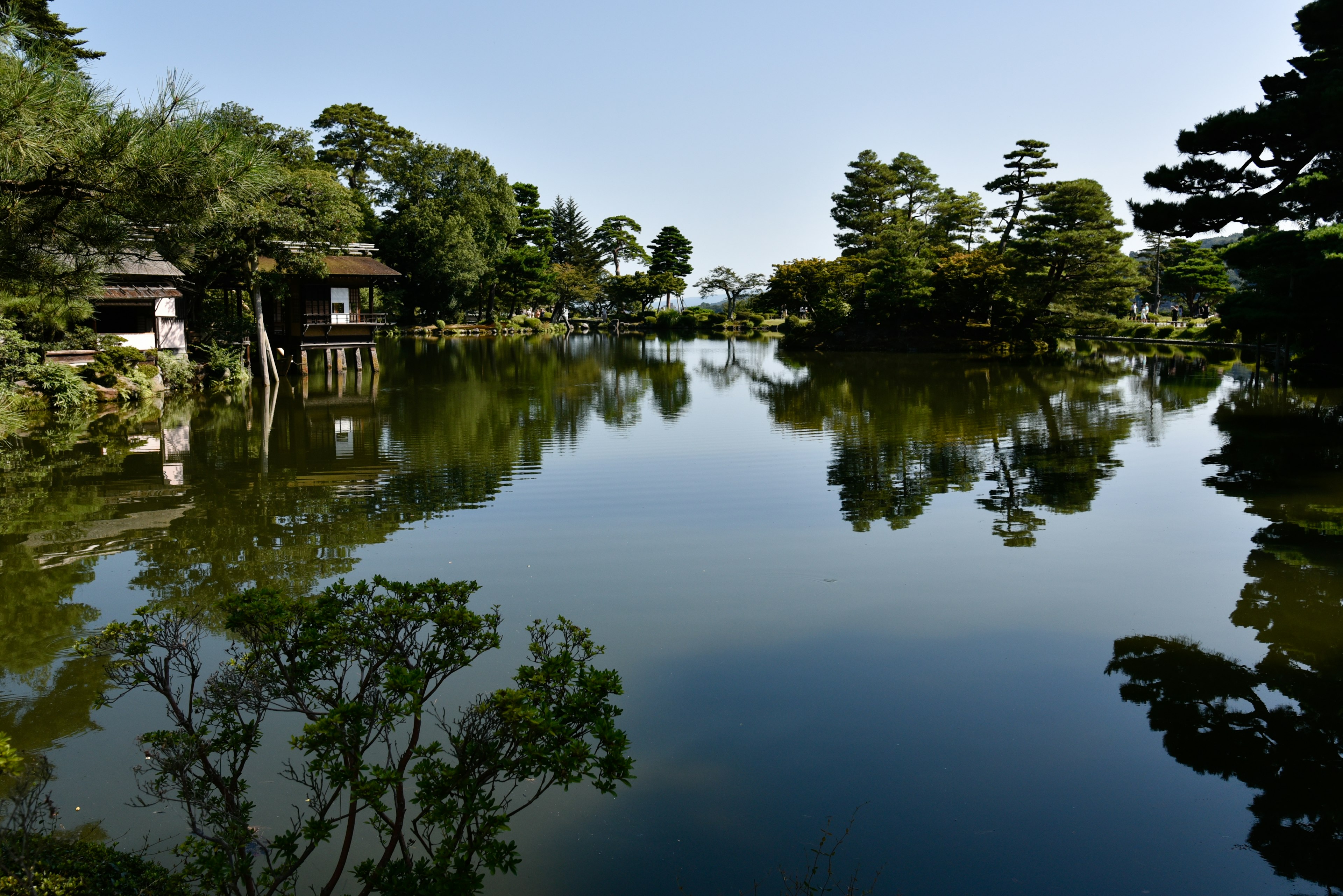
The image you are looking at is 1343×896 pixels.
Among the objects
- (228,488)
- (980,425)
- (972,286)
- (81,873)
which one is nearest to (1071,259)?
(972,286)

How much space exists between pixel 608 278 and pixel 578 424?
4752 centimetres

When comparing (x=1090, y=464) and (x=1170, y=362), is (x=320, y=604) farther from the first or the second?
(x=1170, y=362)

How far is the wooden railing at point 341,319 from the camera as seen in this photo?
27.5 meters

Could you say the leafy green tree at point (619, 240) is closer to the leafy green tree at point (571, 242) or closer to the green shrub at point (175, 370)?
the leafy green tree at point (571, 242)

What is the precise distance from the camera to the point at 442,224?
4378 cm

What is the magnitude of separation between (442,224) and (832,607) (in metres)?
41.0

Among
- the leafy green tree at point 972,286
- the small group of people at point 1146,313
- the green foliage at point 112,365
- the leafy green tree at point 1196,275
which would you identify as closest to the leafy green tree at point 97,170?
the green foliage at point 112,365

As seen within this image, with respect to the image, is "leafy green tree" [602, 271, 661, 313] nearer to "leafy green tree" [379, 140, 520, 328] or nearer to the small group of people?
"leafy green tree" [379, 140, 520, 328]

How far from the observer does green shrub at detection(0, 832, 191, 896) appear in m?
2.72

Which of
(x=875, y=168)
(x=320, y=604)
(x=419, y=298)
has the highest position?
(x=875, y=168)

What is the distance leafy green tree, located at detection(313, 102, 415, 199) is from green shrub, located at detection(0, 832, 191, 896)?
47.4m

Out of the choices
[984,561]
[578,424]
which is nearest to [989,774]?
[984,561]

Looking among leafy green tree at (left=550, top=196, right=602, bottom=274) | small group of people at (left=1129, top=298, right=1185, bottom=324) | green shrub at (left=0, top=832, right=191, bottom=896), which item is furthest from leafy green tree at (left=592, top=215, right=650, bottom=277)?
green shrub at (left=0, top=832, right=191, bottom=896)

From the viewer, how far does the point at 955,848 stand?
3852mm
